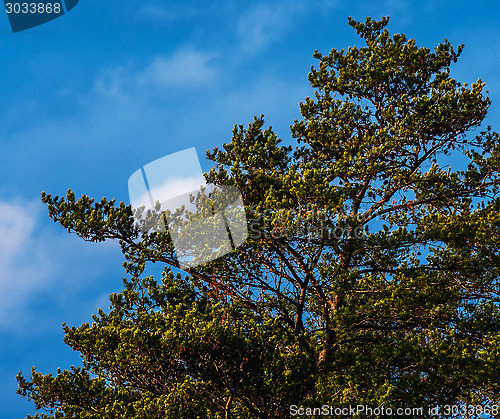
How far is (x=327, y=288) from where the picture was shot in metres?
12.2

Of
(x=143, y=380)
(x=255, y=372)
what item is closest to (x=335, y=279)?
(x=255, y=372)

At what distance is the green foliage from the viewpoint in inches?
393

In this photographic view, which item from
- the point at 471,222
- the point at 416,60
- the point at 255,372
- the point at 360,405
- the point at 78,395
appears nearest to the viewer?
the point at 360,405

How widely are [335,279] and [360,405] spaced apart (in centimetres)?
275

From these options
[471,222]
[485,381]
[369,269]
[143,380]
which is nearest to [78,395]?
[143,380]

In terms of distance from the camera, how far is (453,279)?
480 inches

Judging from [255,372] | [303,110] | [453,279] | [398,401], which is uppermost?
[303,110]

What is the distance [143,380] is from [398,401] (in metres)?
5.31

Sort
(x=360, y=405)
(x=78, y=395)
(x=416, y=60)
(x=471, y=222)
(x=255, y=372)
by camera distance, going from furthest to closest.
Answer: (x=416, y=60) → (x=78, y=395) → (x=471, y=222) → (x=255, y=372) → (x=360, y=405)

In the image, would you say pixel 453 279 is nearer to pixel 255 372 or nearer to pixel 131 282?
pixel 255 372

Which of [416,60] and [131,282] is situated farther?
[416,60]

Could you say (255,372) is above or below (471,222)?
below

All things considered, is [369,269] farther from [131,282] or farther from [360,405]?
[131,282]

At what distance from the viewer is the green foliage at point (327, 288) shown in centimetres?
998
